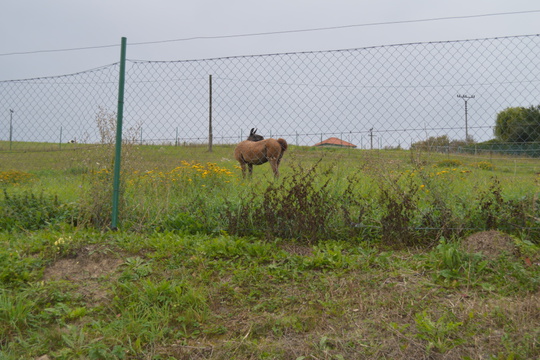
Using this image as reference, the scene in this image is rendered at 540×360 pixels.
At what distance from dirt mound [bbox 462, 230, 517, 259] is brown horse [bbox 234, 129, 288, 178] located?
4242mm

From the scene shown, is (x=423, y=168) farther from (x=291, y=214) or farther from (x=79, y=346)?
(x=79, y=346)

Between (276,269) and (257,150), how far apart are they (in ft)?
17.0

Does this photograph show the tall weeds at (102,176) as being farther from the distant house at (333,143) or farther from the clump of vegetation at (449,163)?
the clump of vegetation at (449,163)

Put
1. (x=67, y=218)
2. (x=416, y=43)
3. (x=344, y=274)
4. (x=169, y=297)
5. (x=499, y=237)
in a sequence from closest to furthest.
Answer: (x=169, y=297) → (x=344, y=274) → (x=499, y=237) → (x=416, y=43) → (x=67, y=218)

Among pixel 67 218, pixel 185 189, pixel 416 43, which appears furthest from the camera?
pixel 185 189

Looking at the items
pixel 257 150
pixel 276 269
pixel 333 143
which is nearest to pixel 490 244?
pixel 276 269

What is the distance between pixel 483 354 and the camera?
240 centimetres

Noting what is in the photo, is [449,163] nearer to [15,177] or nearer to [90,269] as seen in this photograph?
[90,269]

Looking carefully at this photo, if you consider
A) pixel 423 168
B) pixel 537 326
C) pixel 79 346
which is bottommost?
pixel 79 346

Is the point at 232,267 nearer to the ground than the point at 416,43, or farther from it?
nearer to the ground

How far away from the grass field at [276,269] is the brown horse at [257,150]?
2082 millimetres

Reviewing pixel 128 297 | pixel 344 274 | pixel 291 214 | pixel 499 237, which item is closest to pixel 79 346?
pixel 128 297

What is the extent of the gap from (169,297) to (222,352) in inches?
30.6

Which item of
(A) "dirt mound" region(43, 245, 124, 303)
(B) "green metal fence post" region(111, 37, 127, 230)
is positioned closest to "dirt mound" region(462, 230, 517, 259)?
(A) "dirt mound" region(43, 245, 124, 303)
